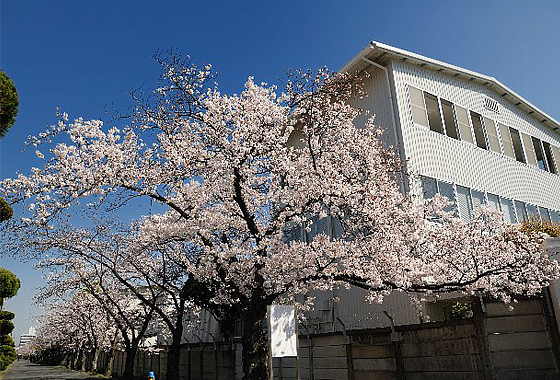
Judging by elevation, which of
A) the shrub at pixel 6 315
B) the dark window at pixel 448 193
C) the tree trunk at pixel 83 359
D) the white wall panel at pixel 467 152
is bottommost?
the tree trunk at pixel 83 359

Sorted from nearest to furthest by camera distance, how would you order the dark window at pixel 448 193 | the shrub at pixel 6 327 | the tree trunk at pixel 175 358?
1. the dark window at pixel 448 193
2. the tree trunk at pixel 175 358
3. the shrub at pixel 6 327

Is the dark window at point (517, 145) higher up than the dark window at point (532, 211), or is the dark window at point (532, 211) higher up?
the dark window at point (517, 145)

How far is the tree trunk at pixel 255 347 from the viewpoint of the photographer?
9.09m

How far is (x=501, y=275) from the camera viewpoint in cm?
881

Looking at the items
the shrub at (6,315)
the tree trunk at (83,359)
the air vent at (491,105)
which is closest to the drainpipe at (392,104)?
the air vent at (491,105)

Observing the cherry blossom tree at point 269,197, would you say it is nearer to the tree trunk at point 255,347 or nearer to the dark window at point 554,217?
the tree trunk at point 255,347

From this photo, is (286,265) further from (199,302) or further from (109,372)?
(109,372)

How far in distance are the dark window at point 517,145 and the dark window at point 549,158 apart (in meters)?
2.73

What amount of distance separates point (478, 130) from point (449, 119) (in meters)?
1.91

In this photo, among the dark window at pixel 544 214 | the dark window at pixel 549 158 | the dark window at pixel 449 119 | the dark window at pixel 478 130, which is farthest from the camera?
the dark window at pixel 549 158

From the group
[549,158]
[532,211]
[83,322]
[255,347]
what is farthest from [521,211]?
[83,322]

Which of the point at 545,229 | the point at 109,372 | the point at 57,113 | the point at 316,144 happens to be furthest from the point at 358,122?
the point at 109,372

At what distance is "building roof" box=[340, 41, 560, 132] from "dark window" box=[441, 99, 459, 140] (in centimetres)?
142

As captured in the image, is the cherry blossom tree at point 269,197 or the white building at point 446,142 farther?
the white building at point 446,142
